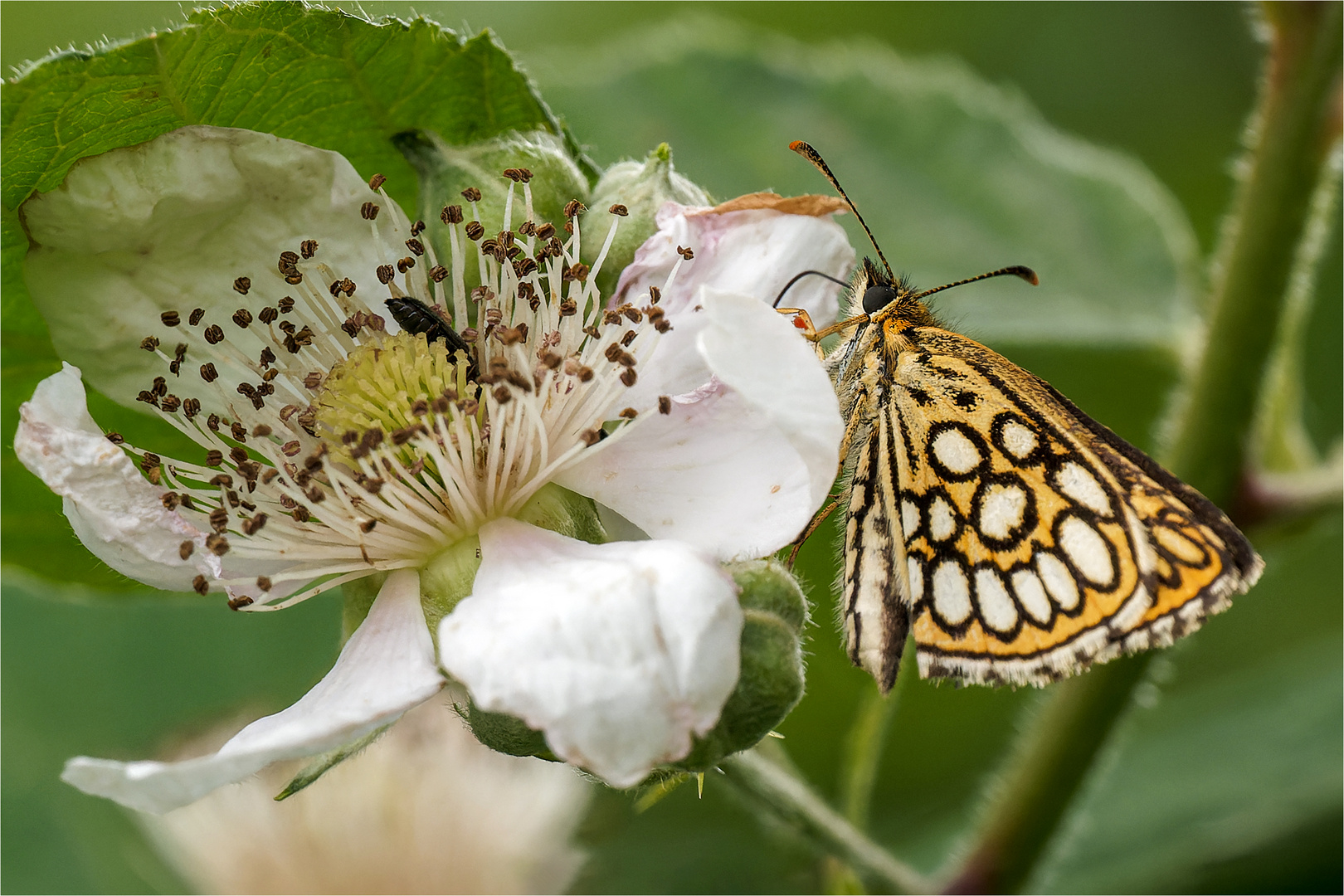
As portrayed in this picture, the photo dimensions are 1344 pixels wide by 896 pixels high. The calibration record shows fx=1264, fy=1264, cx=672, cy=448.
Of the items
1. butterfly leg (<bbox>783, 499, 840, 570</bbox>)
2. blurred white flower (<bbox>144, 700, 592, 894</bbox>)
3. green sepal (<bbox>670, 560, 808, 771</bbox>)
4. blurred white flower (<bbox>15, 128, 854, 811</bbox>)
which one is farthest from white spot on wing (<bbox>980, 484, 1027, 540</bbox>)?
blurred white flower (<bbox>144, 700, 592, 894</bbox>)

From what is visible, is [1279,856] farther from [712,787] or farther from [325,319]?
[325,319]

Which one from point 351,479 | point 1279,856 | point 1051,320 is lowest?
point 1279,856

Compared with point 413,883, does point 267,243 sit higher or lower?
higher

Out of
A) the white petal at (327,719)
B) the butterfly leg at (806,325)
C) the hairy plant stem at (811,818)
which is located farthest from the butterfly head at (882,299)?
the white petal at (327,719)

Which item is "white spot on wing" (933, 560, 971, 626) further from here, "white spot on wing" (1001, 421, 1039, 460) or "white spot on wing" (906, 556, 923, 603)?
"white spot on wing" (1001, 421, 1039, 460)

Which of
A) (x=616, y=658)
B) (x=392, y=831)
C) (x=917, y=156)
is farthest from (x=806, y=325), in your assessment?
(x=392, y=831)

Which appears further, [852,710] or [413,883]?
[852,710]

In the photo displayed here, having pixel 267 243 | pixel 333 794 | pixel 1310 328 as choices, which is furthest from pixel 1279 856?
pixel 267 243
